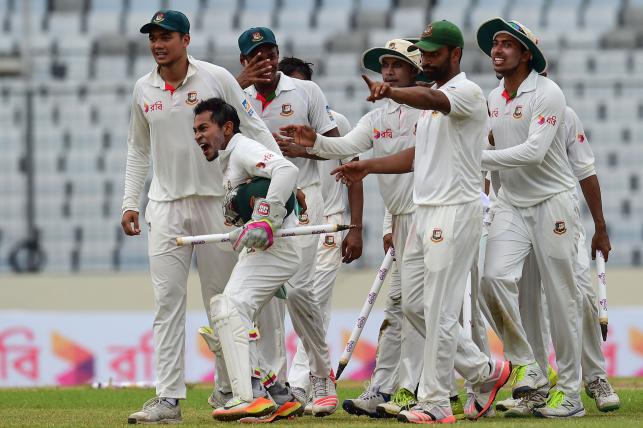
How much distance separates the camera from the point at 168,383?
8.27 metres

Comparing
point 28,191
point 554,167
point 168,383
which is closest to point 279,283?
point 168,383

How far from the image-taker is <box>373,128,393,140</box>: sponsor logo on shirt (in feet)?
29.5

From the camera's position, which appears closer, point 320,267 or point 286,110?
point 286,110

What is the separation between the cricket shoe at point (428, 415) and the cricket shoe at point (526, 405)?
1.12 m

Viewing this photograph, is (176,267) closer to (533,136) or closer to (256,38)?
(256,38)

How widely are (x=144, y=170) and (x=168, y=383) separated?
1.45 meters

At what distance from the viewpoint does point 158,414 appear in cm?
815

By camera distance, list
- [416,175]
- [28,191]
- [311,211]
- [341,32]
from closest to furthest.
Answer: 1. [416,175]
2. [311,211]
3. [28,191]
4. [341,32]

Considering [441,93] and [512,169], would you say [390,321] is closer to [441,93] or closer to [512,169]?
[512,169]

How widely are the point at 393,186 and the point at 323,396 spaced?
144 centimetres

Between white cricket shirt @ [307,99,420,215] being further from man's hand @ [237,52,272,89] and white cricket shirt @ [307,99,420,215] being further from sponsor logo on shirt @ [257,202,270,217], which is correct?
sponsor logo on shirt @ [257,202,270,217]

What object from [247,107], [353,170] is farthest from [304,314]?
[353,170]

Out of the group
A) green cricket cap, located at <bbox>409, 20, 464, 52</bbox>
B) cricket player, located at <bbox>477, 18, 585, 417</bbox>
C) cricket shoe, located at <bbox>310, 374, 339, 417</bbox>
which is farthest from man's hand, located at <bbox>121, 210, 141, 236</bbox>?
cricket player, located at <bbox>477, 18, 585, 417</bbox>

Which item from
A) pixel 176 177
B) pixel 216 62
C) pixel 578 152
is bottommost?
pixel 176 177
